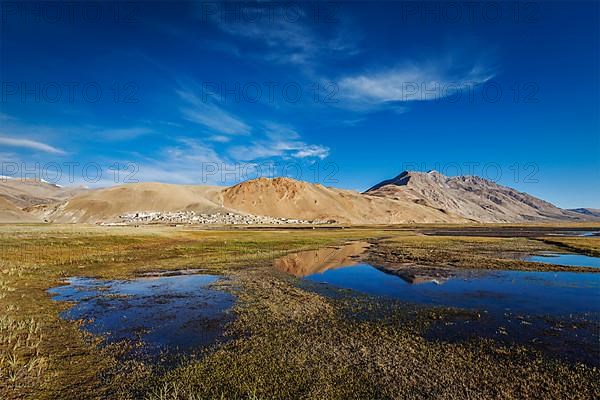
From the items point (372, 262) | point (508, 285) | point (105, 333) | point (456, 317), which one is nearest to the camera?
point (105, 333)

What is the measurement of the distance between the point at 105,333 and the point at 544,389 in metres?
16.8

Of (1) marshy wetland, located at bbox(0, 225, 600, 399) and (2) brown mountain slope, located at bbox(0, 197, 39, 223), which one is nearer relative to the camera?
(1) marshy wetland, located at bbox(0, 225, 600, 399)

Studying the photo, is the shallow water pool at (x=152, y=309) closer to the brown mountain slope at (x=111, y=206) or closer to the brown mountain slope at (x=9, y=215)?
the brown mountain slope at (x=9, y=215)

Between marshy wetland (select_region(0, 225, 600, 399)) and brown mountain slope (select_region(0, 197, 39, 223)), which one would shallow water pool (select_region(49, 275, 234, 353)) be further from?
brown mountain slope (select_region(0, 197, 39, 223))

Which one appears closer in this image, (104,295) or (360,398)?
(360,398)

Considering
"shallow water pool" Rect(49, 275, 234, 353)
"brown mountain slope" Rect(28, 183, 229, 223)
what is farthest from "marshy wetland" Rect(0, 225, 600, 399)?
"brown mountain slope" Rect(28, 183, 229, 223)

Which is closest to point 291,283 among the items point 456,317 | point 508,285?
point 456,317

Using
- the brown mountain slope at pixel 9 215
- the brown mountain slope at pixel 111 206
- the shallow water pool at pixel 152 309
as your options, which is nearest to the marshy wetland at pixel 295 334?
the shallow water pool at pixel 152 309

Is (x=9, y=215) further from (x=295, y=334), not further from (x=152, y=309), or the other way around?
(x=295, y=334)

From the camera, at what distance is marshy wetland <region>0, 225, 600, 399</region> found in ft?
31.9

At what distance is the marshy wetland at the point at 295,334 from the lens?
9.73 metres

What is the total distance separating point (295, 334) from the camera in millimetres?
13797

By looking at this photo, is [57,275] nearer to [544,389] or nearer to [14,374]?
[14,374]

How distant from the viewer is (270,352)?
12.0 meters
